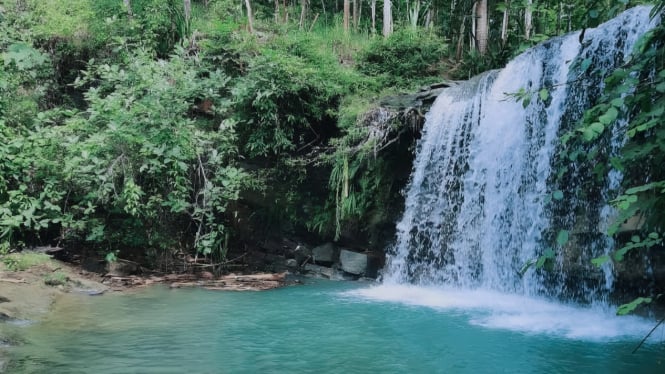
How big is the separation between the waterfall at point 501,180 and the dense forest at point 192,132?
2.59ft

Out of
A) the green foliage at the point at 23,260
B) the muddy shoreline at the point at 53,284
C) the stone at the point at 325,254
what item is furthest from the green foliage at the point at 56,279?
the stone at the point at 325,254

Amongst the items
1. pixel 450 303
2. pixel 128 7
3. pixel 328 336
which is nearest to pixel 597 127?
pixel 328 336

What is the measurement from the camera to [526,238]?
8227 mm

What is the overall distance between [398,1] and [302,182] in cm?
1186

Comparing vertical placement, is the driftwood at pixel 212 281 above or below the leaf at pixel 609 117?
below

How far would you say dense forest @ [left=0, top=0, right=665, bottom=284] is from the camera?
8.99 meters

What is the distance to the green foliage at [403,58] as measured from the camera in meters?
12.2

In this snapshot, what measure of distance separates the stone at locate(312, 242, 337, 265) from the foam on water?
1741mm

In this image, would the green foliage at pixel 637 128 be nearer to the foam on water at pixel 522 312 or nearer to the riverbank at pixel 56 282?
the foam on water at pixel 522 312

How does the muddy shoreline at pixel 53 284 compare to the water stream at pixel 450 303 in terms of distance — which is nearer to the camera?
the water stream at pixel 450 303

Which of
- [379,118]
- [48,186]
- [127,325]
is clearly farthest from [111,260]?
[379,118]

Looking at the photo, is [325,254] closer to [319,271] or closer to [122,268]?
[319,271]

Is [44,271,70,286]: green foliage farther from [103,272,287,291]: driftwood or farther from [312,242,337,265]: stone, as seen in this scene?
[312,242,337,265]: stone

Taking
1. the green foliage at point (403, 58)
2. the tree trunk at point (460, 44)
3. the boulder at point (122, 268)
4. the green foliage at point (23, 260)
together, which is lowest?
the boulder at point (122, 268)
